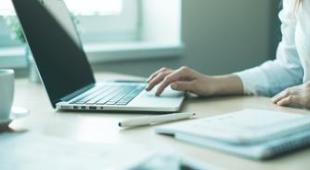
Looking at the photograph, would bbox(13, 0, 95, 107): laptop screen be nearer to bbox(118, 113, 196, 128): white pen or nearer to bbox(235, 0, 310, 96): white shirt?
bbox(118, 113, 196, 128): white pen

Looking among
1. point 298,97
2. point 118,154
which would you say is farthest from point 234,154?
point 298,97

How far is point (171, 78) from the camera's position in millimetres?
1090

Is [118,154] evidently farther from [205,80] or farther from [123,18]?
[123,18]

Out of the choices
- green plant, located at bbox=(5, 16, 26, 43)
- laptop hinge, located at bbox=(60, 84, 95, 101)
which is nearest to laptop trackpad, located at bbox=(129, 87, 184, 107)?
laptop hinge, located at bbox=(60, 84, 95, 101)

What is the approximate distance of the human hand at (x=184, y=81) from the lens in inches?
43.1

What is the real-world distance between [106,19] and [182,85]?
3.22 feet

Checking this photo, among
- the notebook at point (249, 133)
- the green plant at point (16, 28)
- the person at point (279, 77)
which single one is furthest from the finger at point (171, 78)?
the green plant at point (16, 28)

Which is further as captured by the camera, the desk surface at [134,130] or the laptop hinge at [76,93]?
the laptop hinge at [76,93]

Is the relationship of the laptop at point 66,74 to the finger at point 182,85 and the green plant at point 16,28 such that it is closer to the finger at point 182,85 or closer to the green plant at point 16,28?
the finger at point 182,85

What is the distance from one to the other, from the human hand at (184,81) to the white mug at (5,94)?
0.36 m

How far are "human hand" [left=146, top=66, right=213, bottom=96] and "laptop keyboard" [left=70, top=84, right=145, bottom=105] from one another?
0.19 ft

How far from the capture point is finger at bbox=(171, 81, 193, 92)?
3.59 feet

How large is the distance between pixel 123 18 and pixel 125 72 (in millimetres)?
324

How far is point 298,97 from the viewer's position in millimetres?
993
